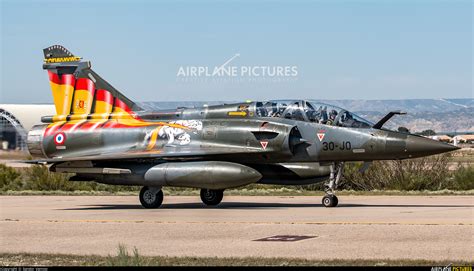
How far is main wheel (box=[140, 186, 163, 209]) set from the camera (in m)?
A: 22.4

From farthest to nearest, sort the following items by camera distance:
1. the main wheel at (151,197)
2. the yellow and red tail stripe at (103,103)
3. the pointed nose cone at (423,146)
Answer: the yellow and red tail stripe at (103,103)
the main wheel at (151,197)
the pointed nose cone at (423,146)

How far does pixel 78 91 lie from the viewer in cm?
2567

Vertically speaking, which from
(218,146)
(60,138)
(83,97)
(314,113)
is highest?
(83,97)

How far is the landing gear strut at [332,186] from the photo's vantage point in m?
21.4

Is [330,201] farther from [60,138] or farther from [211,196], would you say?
[60,138]

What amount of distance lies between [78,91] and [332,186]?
28.3 ft

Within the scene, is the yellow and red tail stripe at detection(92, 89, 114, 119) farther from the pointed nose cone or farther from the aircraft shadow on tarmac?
the pointed nose cone

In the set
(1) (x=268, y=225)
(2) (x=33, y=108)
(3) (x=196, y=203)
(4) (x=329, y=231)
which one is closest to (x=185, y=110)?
(3) (x=196, y=203)

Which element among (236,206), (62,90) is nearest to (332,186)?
(236,206)

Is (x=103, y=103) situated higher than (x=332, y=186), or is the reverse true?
(x=103, y=103)

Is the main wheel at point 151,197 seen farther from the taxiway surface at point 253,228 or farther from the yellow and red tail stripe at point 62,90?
the yellow and red tail stripe at point 62,90

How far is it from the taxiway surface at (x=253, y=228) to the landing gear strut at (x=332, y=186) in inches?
10.7

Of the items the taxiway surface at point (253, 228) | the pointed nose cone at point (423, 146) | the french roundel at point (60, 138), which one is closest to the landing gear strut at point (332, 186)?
the taxiway surface at point (253, 228)

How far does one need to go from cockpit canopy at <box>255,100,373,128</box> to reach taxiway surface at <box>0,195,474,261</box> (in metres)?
2.15
